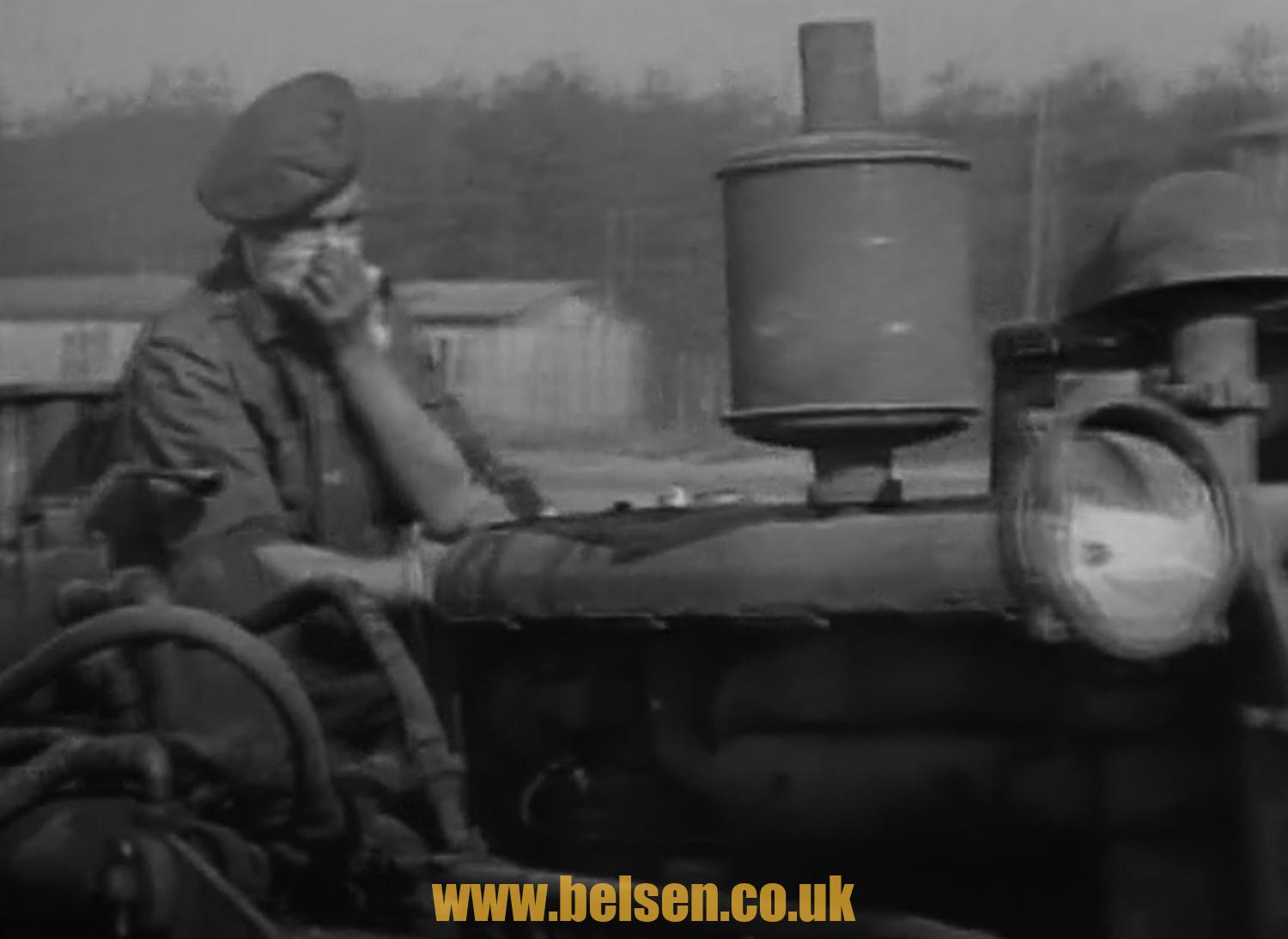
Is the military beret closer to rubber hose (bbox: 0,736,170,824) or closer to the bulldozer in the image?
the bulldozer

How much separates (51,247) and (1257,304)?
1567 mm

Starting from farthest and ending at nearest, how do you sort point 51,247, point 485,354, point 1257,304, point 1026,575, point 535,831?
1. point 485,354
2. point 51,247
3. point 535,831
4. point 1257,304
5. point 1026,575

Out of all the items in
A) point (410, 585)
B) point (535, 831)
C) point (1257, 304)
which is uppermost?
point (1257, 304)

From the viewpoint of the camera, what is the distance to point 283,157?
136 inches

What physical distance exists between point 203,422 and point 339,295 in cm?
25

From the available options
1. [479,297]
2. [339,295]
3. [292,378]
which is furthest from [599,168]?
[292,378]

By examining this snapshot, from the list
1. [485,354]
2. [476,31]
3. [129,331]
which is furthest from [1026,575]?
[129,331]

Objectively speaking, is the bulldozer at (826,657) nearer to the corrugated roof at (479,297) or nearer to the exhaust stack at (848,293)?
the exhaust stack at (848,293)

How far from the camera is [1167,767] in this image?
2.61 m

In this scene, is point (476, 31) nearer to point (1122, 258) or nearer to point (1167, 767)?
point (1122, 258)

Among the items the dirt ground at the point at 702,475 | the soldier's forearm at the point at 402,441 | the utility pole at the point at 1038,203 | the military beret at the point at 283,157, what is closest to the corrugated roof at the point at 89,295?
the military beret at the point at 283,157

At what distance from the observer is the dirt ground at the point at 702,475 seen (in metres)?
3.13

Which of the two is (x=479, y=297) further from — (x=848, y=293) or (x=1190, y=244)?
(x=1190, y=244)

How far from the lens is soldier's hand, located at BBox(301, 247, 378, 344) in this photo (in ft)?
11.1
